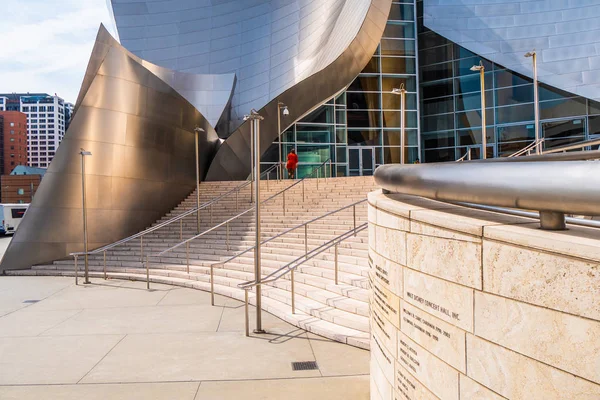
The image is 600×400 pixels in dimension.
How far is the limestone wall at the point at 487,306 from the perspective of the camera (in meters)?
2.05

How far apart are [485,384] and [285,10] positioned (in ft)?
109

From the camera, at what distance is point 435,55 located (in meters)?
32.9

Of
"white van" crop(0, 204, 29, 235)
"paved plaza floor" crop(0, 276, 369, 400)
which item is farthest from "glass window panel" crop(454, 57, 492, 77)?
"white van" crop(0, 204, 29, 235)

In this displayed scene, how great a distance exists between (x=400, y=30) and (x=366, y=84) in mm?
4319

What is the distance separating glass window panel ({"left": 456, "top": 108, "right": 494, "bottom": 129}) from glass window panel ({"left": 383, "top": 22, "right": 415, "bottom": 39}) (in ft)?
20.1

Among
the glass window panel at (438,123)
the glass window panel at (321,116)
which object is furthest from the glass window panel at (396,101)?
the glass window panel at (321,116)

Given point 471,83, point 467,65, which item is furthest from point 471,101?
point 467,65

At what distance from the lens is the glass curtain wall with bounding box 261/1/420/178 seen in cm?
3162

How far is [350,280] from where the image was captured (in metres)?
9.70

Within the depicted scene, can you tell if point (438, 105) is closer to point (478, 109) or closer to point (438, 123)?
point (438, 123)

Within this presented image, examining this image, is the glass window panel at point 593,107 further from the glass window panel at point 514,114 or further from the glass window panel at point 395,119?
the glass window panel at point 395,119

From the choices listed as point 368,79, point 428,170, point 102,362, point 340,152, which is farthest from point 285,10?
point 428,170

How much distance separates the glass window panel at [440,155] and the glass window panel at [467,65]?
16.1ft

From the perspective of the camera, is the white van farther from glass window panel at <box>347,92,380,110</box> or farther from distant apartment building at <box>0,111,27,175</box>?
distant apartment building at <box>0,111,27,175</box>
